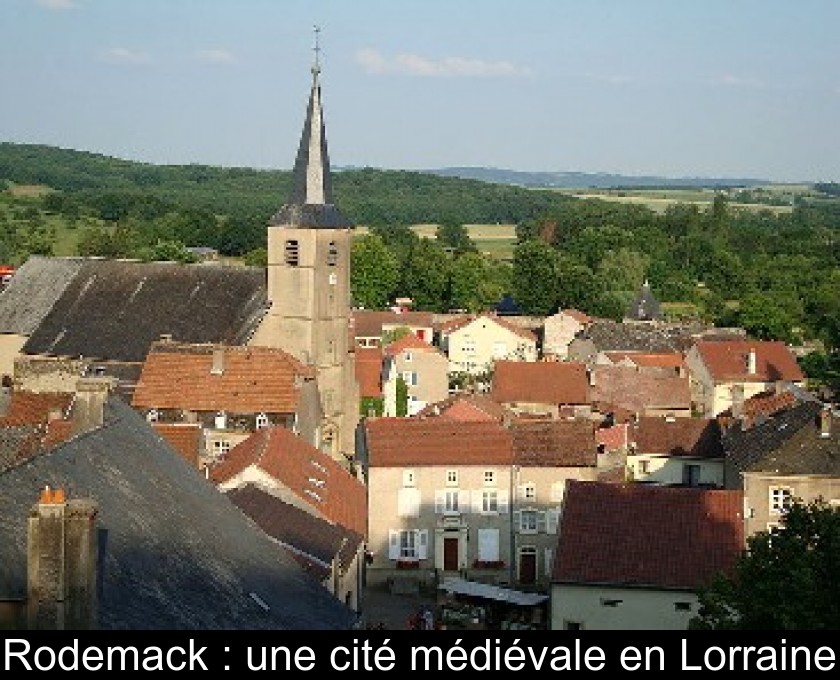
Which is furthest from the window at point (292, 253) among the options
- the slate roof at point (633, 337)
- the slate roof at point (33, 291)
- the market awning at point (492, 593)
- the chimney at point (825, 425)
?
the slate roof at point (633, 337)

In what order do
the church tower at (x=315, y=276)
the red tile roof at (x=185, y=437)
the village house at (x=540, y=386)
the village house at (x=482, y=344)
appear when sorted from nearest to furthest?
the red tile roof at (x=185, y=437)
the church tower at (x=315, y=276)
the village house at (x=540, y=386)
the village house at (x=482, y=344)

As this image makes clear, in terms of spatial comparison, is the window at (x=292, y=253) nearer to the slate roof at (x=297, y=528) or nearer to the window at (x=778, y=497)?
the slate roof at (x=297, y=528)

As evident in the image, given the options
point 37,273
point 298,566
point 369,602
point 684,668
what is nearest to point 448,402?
point 369,602

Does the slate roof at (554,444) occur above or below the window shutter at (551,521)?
above

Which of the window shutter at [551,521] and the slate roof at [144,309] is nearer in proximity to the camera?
the window shutter at [551,521]

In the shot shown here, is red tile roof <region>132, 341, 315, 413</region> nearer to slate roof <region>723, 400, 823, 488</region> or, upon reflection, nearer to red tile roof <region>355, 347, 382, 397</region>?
slate roof <region>723, 400, 823, 488</region>

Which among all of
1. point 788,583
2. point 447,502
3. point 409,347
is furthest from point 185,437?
point 409,347
